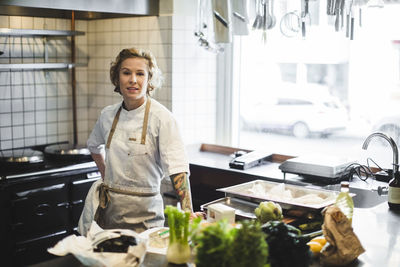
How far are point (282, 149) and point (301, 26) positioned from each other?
1.23 m

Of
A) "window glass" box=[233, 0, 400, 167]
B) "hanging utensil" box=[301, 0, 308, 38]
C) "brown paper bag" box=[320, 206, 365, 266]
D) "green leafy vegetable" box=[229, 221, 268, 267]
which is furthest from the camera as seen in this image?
"window glass" box=[233, 0, 400, 167]

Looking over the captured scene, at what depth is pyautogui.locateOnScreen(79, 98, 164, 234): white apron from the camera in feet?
10.00

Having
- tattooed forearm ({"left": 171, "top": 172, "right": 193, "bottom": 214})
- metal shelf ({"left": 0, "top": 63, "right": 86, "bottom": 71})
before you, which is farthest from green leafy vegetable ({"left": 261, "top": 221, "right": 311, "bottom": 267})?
metal shelf ({"left": 0, "top": 63, "right": 86, "bottom": 71})

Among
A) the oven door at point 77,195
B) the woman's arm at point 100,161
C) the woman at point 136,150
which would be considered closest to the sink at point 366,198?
the woman at point 136,150

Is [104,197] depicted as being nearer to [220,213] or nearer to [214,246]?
[220,213]

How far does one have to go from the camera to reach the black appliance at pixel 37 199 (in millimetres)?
3607

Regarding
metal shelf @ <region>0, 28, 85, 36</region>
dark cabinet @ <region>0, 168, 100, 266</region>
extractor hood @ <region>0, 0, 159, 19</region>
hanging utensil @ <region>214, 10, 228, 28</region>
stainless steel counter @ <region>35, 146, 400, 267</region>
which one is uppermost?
extractor hood @ <region>0, 0, 159, 19</region>

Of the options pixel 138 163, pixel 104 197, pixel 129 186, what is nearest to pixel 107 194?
pixel 104 197

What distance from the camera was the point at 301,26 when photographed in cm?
339

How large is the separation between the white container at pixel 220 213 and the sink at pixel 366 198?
0.87 metres

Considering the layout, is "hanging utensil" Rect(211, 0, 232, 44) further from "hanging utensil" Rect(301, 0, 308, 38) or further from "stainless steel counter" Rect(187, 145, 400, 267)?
"stainless steel counter" Rect(187, 145, 400, 267)

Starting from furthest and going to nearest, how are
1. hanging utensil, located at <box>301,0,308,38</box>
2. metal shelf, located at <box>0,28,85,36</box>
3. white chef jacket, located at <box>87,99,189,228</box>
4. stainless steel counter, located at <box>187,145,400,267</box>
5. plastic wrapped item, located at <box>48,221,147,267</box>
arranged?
metal shelf, located at <box>0,28,85,36</box>, hanging utensil, located at <box>301,0,308,38</box>, white chef jacket, located at <box>87,99,189,228</box>, stainless steel counter, located at <box>187,145,400,267</box>, plastic wrapped item, located at <box>48,221,147,267</box>

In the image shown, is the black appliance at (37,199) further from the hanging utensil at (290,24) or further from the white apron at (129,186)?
the hanging utensil at (290,24)

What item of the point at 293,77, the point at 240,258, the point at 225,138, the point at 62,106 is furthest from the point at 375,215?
the point at 62,106
